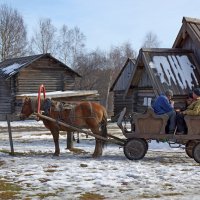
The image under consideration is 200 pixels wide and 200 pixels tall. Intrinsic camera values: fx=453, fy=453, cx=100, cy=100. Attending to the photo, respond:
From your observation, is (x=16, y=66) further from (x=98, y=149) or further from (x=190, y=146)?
(x=190, y=146)

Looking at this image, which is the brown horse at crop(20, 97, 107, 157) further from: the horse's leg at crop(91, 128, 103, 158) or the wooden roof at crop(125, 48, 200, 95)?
the wooden roof at crop(125, 48, 200, 95)

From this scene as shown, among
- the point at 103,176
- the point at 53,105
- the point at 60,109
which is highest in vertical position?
the point at 53,105

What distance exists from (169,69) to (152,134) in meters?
8.61

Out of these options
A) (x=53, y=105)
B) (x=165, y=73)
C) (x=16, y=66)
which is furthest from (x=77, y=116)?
(x=16, y=66)

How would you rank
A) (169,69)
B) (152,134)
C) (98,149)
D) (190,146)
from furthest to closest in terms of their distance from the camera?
(169,69) < (98,149) < (190,146) < (152,134)

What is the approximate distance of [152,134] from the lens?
11.2m

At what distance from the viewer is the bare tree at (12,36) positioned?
54.7 meters

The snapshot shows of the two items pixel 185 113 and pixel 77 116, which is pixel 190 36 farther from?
pixel 185 113

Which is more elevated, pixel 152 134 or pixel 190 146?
pixel 152 134

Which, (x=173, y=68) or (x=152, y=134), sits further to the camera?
(x=173, y=68)

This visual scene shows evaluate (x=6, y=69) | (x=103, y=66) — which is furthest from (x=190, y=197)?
(x=103, y=66)

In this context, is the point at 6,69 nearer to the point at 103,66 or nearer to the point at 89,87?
the point at 89,87

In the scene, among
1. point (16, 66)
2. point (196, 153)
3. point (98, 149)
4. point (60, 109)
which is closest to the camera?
point (196, 153)

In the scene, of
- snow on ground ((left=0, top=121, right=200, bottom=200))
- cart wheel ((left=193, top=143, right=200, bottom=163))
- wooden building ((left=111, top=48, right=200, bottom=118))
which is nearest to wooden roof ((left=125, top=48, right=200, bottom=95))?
wooden building ((left=111, top=48, right=200, bottom=118))
